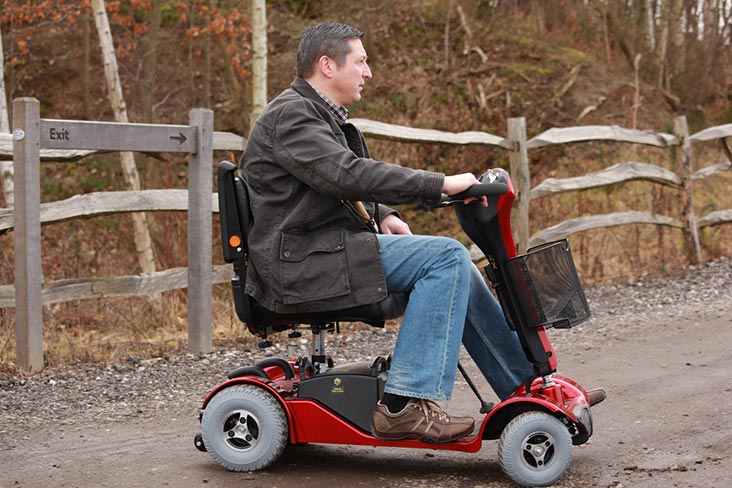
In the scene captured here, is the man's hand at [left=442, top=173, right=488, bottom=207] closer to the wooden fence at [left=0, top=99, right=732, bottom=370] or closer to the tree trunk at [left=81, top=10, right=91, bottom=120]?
the wooden fence at [left=0, top=99, right=732, bottom=370]

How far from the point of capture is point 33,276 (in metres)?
5.96

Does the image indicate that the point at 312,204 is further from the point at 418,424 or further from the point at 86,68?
the point at 86,68

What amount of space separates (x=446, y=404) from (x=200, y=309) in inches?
80.5

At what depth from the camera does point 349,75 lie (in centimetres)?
404

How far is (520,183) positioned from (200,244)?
3.22m

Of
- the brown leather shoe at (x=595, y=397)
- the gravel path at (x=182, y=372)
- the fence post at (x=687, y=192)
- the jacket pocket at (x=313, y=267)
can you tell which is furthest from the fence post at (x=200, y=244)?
the fence post at (x=687, y=192)

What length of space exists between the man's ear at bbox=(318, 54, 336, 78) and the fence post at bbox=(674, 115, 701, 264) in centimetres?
708

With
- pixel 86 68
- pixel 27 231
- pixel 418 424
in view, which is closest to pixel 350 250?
pixel 418 424

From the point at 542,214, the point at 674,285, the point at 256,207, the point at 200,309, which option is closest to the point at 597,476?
the point at 256,207

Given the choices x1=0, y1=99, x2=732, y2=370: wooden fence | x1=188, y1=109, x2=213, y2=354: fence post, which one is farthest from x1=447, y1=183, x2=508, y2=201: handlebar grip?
x1=188, y1=109, x2=213, y2=354: fence post

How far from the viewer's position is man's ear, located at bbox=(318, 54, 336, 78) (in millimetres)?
4027

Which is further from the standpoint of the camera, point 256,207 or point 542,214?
point 542,214

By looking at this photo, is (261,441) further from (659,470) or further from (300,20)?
(300,20)

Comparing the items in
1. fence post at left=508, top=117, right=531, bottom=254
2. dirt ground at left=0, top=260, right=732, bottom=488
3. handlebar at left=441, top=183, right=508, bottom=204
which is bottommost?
dirt ground at left=0, top=260, right=732, bottom=488
